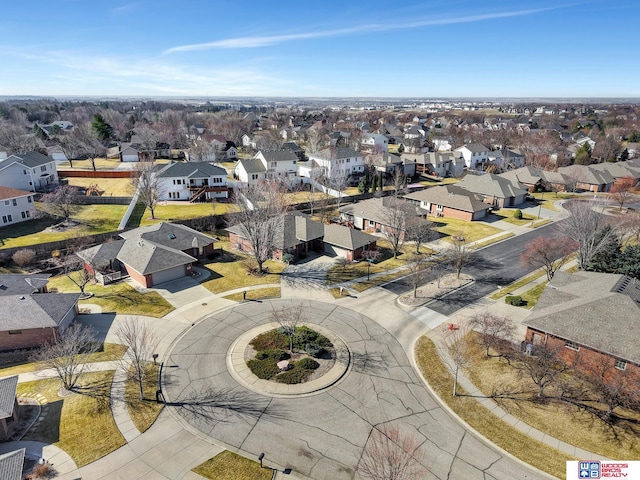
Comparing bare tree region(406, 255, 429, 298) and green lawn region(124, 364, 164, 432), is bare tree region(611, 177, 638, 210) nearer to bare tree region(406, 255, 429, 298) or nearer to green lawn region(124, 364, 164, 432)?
bare tree region(406, 255, 429, 298)

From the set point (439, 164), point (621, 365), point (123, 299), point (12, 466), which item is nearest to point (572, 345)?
point (621, 365)

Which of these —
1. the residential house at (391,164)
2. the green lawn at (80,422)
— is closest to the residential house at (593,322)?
the green lawn at (80,422)

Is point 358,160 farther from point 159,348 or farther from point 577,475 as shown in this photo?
point 577,475

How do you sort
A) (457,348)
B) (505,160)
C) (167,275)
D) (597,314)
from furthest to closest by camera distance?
(505,160) < (167,275) < (597,314) < (457,348)

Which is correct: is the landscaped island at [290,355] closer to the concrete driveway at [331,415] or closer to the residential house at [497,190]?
the concrete driveway at [331,415]

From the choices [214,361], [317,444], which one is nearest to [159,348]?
[214,361]

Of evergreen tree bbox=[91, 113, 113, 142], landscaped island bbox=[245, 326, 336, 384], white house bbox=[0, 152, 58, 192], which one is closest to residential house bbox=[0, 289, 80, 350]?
landscaped island bbox=[245, 326, 336, 384]

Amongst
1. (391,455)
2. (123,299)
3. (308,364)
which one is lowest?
(308,364)

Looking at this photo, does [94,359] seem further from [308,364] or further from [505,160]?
[505,160]
